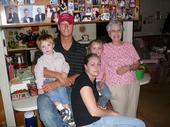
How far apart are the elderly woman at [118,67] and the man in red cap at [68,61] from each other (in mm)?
264

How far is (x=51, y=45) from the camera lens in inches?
68.4

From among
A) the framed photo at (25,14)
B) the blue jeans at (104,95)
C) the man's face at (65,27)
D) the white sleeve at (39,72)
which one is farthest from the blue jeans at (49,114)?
the framed photo at (25,14)

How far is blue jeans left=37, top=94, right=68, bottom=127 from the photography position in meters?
1.61

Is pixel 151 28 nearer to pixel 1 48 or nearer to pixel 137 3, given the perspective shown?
pixel 137 3

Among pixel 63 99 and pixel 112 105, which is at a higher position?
pixel 63 99

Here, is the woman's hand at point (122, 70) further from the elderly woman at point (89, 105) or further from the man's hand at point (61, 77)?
Answer: the man's hand at point (61, 77)

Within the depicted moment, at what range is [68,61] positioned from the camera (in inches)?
71.9

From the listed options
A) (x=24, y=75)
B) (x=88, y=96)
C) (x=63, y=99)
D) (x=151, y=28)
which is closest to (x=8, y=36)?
(x=24, y=75)

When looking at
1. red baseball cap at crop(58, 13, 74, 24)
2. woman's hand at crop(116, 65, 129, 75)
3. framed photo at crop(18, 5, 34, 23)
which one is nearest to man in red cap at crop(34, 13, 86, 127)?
red baseball cap at crop(58, 13, 74, 24)

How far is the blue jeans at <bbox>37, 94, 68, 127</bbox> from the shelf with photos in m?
0.67

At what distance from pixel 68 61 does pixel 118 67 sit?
0.47 metres

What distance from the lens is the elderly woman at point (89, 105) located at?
4.87 feet

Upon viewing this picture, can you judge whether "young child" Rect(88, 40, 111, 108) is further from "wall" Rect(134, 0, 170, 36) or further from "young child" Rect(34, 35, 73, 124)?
"wall" Rect(134, 0, 170, 36)

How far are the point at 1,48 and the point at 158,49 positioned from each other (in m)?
4.26
